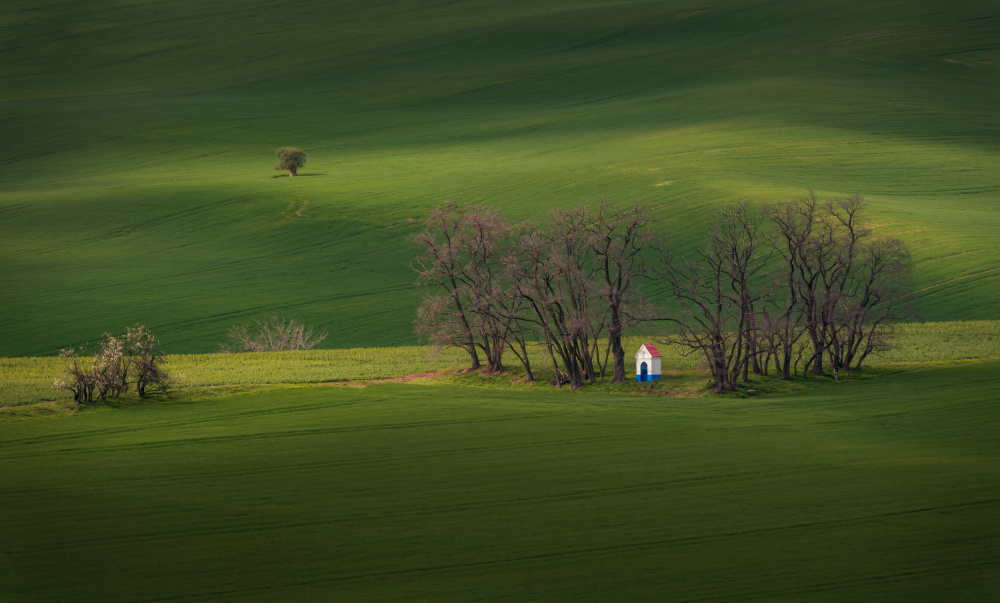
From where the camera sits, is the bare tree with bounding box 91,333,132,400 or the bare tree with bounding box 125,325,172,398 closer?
the bare tree with bounding box 91,333,132,400

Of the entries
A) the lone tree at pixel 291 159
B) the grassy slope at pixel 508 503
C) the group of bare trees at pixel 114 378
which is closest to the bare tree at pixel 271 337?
the group of bare trees at pixel 114 378

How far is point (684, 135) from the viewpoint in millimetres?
84812

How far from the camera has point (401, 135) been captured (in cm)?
9875

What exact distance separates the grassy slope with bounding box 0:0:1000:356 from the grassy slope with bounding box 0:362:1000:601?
25.3 m

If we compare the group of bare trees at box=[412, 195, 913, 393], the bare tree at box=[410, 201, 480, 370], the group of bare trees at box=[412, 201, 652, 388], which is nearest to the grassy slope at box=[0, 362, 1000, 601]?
the group of bare trees at box=[412, 195, 913, 393]

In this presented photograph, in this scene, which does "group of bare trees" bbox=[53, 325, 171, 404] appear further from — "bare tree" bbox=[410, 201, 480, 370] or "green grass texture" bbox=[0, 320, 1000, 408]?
"bare tree" bbox=[410, 201, 480, 370]

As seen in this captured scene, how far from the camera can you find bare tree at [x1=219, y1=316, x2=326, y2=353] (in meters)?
52.7

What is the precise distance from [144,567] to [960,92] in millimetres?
93419

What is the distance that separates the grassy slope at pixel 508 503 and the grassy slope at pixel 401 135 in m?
25.3

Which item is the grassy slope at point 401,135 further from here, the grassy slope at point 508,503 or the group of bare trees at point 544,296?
the grassy slope at point 508,503

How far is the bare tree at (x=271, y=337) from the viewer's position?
5266 cm

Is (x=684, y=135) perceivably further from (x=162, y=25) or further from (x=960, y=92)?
(x=162, y=25)

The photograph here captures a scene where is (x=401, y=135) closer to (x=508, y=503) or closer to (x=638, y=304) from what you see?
(x=638, y=304)

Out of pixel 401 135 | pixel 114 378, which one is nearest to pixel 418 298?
pixel 114 378
